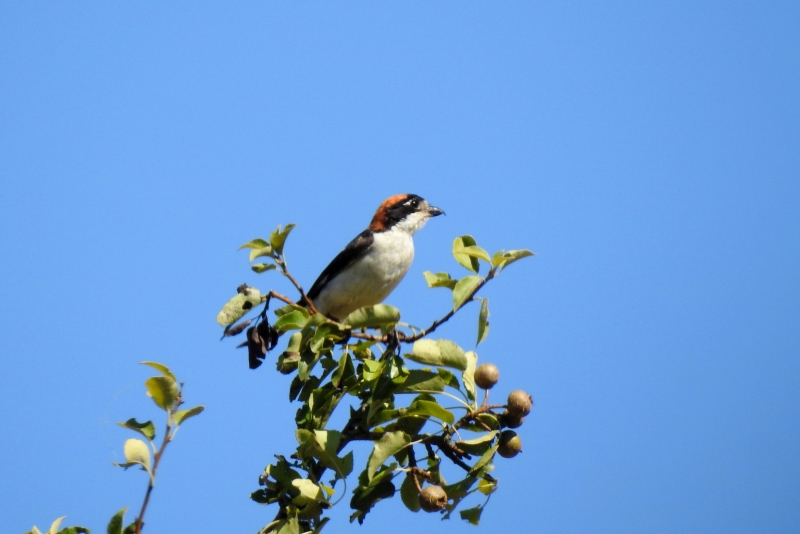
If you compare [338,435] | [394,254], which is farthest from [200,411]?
[394,254]

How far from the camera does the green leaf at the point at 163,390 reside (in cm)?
364

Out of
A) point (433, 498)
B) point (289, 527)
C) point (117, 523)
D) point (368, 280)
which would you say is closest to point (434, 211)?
point (368, 280)

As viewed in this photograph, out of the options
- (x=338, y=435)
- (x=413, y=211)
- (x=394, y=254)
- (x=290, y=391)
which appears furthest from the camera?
(x=413, y=211)

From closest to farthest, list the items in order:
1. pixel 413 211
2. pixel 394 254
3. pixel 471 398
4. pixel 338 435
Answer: pixel 338 435
pixel 471 398
pixel 394 254
pixel 413 211

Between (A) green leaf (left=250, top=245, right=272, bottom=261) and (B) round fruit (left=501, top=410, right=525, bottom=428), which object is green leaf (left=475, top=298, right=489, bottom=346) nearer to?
(B) round fruit (left=501, top=410, right=525, bottom=428)

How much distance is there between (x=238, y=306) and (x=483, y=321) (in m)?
1.36

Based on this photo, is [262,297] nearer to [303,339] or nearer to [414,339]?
[303,339]

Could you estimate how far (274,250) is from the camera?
457cm

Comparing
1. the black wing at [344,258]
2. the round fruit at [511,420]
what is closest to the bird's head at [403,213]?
the black wing at [344,258]

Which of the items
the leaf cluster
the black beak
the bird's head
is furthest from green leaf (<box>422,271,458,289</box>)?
the black beak

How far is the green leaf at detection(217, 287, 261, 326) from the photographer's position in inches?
182

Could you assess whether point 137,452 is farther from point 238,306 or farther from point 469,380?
point 469,380

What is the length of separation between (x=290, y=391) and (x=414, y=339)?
86cm

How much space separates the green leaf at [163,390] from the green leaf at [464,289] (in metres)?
1.46
